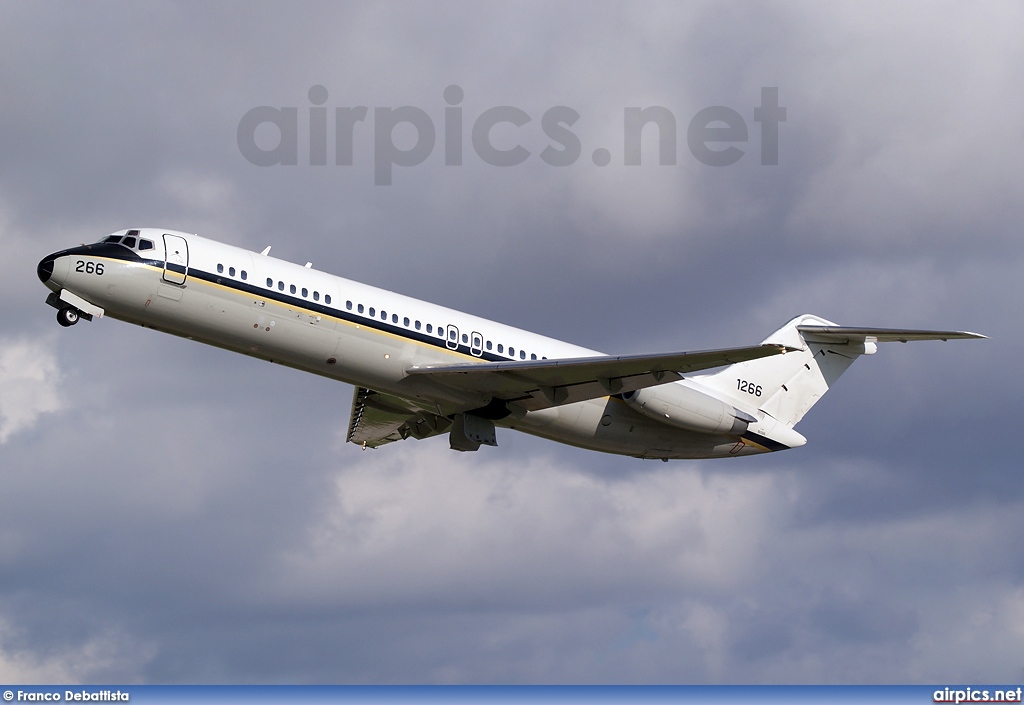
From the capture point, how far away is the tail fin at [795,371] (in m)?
39.3

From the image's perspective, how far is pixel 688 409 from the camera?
36.1m

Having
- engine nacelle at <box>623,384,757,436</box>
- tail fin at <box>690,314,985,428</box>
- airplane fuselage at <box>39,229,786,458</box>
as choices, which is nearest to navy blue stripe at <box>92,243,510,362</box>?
airplane fuselage at <box>39,229,786,458</box>

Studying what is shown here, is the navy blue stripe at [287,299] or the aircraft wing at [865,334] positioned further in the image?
the aircraft wing at [865,334]

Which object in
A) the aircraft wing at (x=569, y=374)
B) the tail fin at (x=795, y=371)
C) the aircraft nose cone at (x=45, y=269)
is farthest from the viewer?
the tail fin at (x=795, y=371)

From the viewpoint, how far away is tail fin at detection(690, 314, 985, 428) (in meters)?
39.3

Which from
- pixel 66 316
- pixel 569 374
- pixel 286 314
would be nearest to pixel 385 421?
pixel 569 374

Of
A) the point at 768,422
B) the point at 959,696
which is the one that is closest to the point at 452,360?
the point at 768,422

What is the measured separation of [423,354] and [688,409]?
8657 mm

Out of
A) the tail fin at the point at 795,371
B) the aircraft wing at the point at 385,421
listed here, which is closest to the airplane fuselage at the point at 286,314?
the aircraft wing at the point at 385,421

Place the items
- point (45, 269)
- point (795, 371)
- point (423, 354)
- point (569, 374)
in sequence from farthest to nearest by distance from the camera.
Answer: point (795, 371) < point (569, 374) < point (423, 354) < point (45, 269)

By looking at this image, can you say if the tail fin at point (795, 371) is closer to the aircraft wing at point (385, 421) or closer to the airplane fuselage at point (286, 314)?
the airplane fuselage at point (286, 314)

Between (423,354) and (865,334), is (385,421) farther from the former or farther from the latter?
(865,334)

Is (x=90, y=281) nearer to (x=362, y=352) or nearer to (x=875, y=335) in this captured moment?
(x=362, y=352)

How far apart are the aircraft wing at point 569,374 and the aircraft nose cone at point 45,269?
8953 mm
